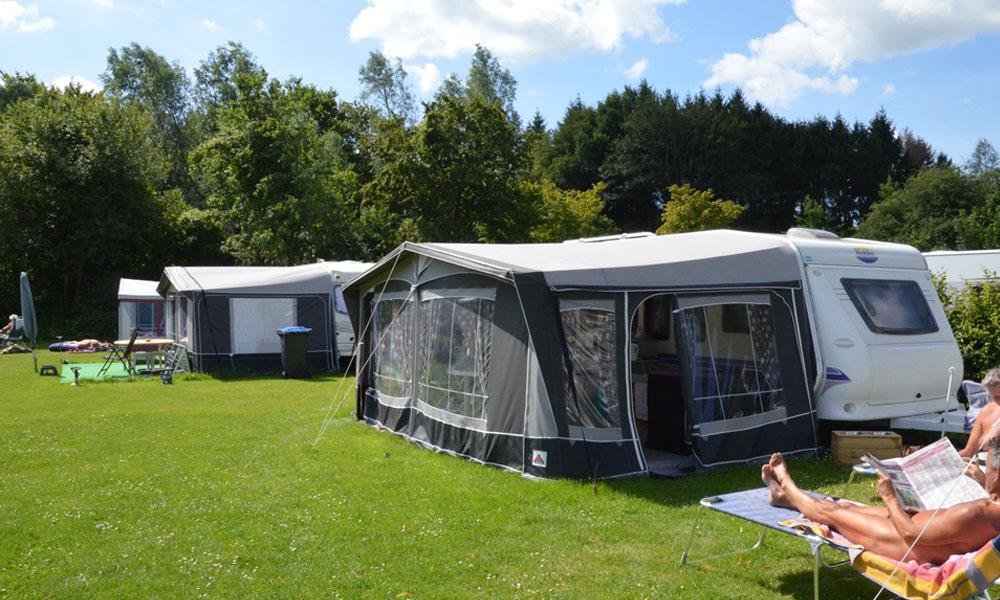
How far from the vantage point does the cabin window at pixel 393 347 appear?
27.7 ft

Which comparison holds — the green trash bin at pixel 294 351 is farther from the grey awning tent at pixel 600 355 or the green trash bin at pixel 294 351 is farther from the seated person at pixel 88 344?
the seated person at pixel 88 344

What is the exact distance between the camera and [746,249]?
7418 mm

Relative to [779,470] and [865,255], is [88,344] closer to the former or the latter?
[865,255]

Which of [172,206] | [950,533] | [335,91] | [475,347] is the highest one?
[335,91]

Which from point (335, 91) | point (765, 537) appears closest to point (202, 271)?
point (765, 537)

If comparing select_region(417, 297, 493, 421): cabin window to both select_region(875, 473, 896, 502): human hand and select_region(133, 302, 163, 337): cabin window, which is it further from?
select_region(133, 302, 163, 337): cabin window

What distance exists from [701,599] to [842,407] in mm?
3957

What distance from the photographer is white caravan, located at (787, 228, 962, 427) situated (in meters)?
7.33

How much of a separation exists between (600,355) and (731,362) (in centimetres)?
137

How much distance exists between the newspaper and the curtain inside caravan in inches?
106

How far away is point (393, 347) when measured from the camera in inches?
348

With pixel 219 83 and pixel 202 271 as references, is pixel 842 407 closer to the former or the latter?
pixel 202 271

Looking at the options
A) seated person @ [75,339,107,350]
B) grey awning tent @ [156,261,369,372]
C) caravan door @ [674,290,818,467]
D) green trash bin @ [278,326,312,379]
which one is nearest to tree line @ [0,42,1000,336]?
seated person @ [75,339,107,350]

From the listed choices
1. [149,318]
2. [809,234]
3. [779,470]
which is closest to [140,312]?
[149,318]
